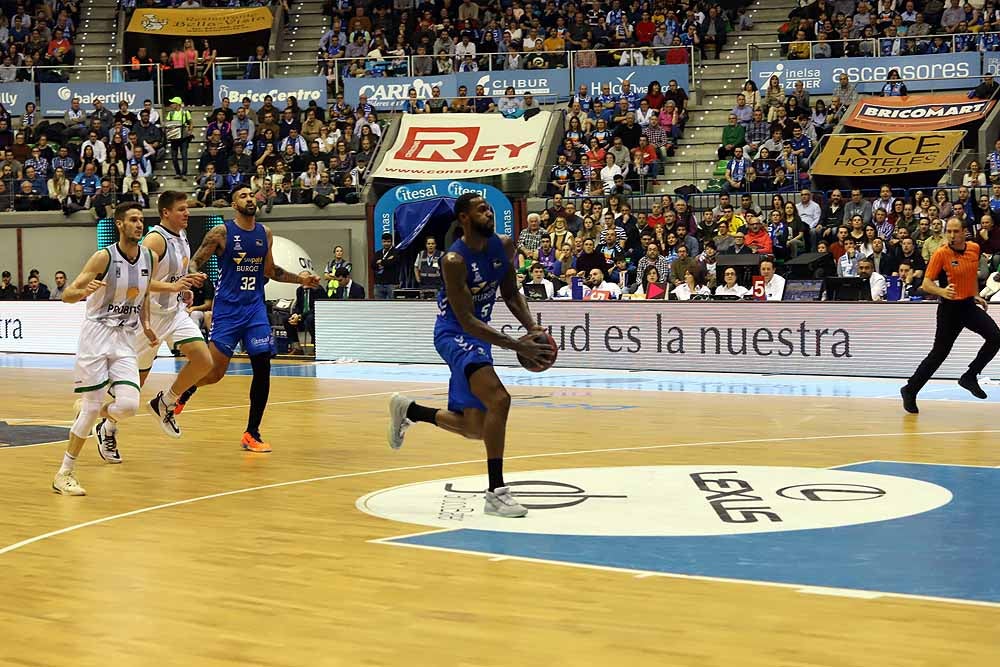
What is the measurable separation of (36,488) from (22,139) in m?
23.1

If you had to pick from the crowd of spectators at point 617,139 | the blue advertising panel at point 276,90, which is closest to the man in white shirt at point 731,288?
the crowd of spectators at point 617,139

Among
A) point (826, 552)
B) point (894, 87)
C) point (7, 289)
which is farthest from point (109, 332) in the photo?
point (894, 87)

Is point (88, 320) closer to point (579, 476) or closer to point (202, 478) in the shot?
point (202, 478)

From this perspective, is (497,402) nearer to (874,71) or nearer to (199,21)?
(874,71)

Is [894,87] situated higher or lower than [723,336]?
higher

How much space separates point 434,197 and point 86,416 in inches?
661

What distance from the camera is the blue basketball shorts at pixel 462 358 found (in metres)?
8.84

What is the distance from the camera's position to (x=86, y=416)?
10047 millimetres

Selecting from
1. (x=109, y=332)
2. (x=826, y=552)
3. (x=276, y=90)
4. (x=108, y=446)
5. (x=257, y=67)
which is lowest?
(x=108, y=446)

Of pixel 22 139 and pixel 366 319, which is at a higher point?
pixel 22 139

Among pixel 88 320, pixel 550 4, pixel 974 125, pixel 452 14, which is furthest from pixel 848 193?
pixel 88 320

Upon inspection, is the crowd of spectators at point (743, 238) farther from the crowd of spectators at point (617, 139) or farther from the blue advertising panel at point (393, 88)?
the blue advertising panel at point (393, 88)

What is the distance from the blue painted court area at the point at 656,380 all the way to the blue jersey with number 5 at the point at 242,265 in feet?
21.2

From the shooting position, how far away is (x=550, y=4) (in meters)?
32.4
